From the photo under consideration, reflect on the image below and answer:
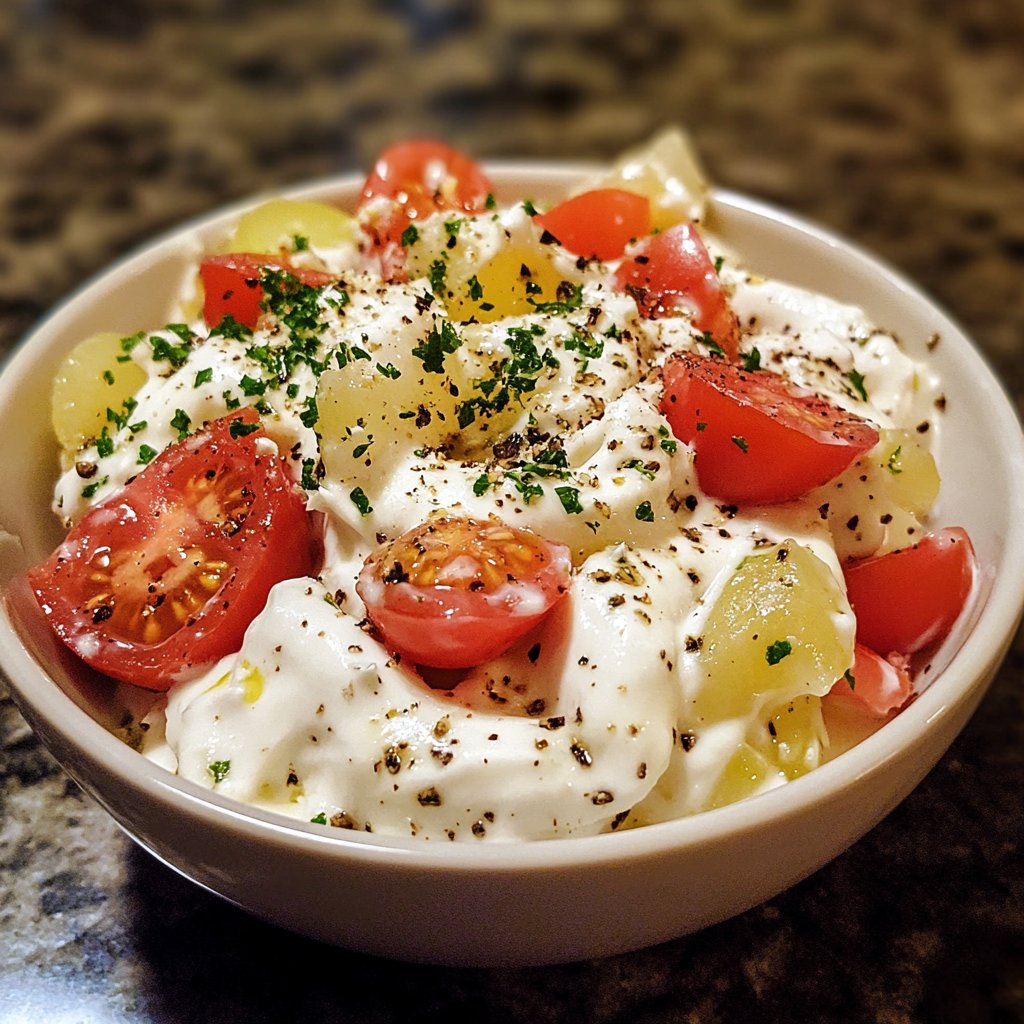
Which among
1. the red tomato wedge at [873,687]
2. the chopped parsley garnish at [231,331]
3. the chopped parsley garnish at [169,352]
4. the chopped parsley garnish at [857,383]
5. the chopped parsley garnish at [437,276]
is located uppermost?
the chopped parsley garnish at [437,276]

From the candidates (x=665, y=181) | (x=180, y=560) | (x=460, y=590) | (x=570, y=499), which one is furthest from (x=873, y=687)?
(x=665, y=181)

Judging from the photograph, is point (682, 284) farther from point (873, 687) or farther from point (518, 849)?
point (518, 849)

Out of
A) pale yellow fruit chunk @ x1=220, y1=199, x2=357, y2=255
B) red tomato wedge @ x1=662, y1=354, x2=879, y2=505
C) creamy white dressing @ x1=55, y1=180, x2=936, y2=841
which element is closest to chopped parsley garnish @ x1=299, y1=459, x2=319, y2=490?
creamy white dressing @ x1=55, y1=180, x2=936, y2=841

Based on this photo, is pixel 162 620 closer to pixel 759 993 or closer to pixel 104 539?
pixel 104 539

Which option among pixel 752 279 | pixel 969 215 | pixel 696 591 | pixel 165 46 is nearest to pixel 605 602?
pixel 696 591

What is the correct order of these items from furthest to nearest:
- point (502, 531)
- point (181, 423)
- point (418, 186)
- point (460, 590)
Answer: point (418, 186) < point (181, 423) < point (502, 531) < point (460, 590)

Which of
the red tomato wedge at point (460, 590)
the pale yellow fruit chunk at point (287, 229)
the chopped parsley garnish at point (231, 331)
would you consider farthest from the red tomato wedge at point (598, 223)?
the red tomato wedge at point (460, 590)

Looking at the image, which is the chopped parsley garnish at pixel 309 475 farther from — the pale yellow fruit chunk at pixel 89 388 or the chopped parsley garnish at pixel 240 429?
the pale yellow fruit chunk at pixel 89 388

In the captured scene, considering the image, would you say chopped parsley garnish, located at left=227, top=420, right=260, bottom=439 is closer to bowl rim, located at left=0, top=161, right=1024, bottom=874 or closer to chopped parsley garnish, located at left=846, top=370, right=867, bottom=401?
bowl rim, located at left=0, top=161, right=1024, bottom=874
